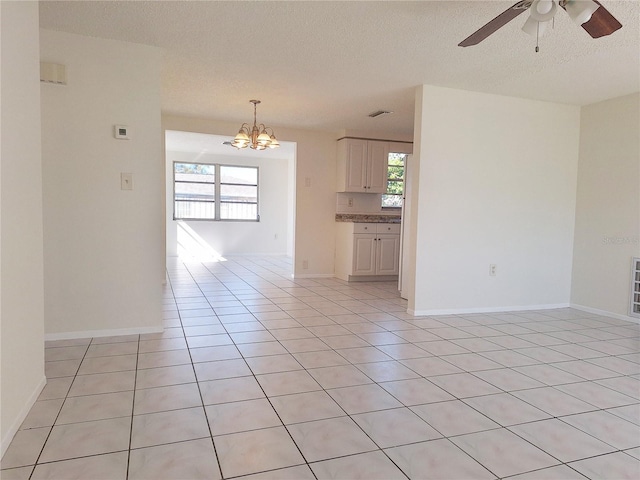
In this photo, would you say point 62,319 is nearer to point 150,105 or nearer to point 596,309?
point 150,105

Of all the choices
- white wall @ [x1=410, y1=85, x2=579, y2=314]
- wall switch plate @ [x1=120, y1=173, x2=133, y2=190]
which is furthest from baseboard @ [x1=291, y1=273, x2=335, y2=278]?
wall switch plate @ [x1=120, y1=173, x2=133, y2=190]

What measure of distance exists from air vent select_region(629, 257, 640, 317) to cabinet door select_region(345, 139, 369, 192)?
3445mm

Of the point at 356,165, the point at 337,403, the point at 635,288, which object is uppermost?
the point at 356,165

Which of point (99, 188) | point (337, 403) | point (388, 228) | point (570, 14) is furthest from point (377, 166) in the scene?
point (337, 403)

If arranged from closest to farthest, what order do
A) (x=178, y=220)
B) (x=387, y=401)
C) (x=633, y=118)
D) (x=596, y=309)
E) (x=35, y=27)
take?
(x=35, y=27)
(x=387, y=401)
(x=633, y=118)
(x=596, y=309)
(x=178, y=220)

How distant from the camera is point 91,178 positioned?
300cm

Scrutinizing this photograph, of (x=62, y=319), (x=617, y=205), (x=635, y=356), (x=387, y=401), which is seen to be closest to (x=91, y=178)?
(x=62, y=319)

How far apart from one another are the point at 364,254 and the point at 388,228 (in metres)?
0.57

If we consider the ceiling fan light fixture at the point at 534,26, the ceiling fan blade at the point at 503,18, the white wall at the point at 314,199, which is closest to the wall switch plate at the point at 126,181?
the ceiling fan blade at the point at 503,18

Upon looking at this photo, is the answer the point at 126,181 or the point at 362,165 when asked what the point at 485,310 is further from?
the point at 126,181

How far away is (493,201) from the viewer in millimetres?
4234

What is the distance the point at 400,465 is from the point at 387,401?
0.56 meters

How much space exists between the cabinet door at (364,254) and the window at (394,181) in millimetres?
979

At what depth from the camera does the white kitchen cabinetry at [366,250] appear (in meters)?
6.02
